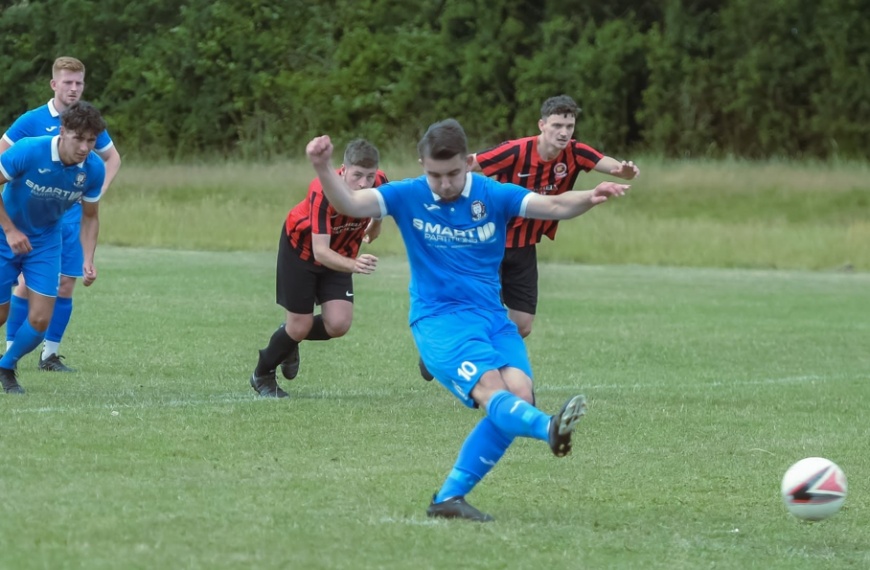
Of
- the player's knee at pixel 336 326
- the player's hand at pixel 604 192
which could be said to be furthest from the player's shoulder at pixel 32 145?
the player's hand at pixel 604 192

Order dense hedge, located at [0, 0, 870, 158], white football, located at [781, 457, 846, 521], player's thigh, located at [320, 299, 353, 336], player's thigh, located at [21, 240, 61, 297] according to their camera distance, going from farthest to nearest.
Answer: dense hedge, located at [0, 0, 870, 158] → player's thigh, located at [320, 299, 353, 336] → player's thigh, located at [21, 240, 61, 297] → white football, located at [781, 457, 846, 521]

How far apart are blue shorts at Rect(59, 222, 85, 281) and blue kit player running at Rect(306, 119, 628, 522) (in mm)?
4897

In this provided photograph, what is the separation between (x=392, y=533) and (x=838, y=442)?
11.9ft

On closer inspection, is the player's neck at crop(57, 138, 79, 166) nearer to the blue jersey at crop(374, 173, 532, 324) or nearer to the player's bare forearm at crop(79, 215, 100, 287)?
the player's bare forearm at crop(79, 215, 100, 287)

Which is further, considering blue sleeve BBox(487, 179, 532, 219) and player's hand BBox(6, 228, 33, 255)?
player's hand BBox(6, 228, 33, 255)

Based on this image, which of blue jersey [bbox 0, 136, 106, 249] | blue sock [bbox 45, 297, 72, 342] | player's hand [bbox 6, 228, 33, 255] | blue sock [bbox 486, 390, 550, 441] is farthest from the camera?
Answer: blue sock [bbox 45, 297, 72, 342]

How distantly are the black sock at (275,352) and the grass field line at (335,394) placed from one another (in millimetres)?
190

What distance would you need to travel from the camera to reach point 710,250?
27391 millimetres

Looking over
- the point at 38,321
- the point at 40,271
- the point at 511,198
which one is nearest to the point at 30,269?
the point at 40,271

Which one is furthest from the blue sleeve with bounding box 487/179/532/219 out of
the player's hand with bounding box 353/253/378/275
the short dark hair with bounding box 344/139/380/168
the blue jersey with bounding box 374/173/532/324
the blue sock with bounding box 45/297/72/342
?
the blue sock with bounding box 45/297/72/342

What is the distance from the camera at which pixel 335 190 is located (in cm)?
592

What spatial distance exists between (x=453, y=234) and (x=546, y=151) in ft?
12.0

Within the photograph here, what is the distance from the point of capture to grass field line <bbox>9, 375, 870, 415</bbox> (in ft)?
27.3

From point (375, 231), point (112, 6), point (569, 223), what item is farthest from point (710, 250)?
point (112, 6)
